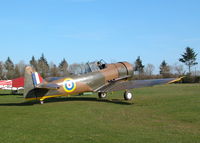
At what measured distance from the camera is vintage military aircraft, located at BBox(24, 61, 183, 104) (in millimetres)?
13539

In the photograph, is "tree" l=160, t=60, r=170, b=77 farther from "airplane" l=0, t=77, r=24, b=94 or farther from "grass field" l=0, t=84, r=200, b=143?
"grass field" l=0, t=84, r=200, b=143

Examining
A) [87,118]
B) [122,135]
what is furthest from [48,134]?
[87,118]

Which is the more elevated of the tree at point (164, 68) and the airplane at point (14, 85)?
the tree at point (164, 68)

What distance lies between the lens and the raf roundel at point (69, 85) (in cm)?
1430

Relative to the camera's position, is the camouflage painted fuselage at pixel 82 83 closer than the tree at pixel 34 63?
Yes

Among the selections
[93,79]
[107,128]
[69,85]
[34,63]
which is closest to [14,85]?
[93,79]

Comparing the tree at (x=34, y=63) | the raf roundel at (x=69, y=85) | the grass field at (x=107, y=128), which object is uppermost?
the tree at (x=34, y=63)

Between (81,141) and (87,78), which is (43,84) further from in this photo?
(81,141)

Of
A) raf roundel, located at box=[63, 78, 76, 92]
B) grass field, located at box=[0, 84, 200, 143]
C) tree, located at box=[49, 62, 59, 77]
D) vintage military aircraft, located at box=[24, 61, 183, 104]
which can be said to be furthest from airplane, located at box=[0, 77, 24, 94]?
tree, located at box=[49, 62, 59, 77]

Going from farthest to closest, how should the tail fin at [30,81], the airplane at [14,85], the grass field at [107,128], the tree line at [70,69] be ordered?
the tree line at [70,69]
the airplane at [14,85]
the tail fin at [30,81]
the grass field at [107,128]

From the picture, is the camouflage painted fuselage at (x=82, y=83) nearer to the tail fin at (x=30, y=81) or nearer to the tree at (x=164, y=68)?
the tail fin at (x=30, y=81)

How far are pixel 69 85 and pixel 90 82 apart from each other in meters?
1.63

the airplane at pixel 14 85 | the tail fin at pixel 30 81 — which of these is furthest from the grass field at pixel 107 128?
the airplane at pixel 14 85

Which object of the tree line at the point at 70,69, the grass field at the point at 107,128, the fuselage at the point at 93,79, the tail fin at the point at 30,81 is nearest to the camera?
the grass field at the point at 107,128
